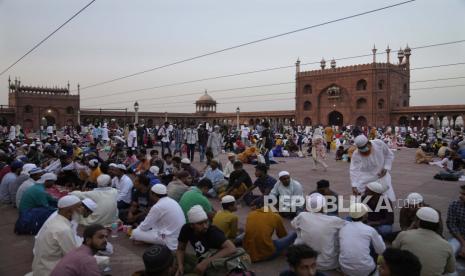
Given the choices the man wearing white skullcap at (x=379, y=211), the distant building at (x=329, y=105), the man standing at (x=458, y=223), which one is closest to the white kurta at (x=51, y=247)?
the man wearing white skullcap at (x=379, y=211)

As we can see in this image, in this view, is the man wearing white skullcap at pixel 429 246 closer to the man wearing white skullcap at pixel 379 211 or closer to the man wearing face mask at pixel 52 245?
the man wearing white skullcap at pixel 379 211

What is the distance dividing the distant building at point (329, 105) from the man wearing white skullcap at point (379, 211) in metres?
33.8

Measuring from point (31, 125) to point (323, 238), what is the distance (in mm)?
43882

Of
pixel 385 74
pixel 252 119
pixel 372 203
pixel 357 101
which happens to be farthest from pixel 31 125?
pixel 372 203

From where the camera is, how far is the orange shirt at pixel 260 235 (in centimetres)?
378

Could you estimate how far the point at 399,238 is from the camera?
305 cm

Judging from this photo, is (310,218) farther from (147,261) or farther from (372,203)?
(147,261)

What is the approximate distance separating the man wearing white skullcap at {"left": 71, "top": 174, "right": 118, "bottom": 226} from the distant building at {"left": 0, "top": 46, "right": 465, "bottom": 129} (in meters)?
32.3

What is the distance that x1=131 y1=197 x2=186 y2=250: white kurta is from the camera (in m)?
4.03

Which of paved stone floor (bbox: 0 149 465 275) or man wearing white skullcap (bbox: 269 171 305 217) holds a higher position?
man wearing white skullcap (bbox: 269 171 305 217)

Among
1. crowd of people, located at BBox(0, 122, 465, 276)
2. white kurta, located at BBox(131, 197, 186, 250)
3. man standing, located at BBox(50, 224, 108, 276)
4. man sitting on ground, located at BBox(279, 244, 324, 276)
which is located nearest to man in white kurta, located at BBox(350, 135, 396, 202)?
crowd of people, located at BBox(0, 122, 465, 276)

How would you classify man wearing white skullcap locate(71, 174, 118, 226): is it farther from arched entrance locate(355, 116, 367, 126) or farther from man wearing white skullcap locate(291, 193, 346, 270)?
arched entrance locate(355, 116, 367, 126)

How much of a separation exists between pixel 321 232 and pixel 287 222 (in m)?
1.97

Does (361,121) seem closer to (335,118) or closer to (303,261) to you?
(335,118)
